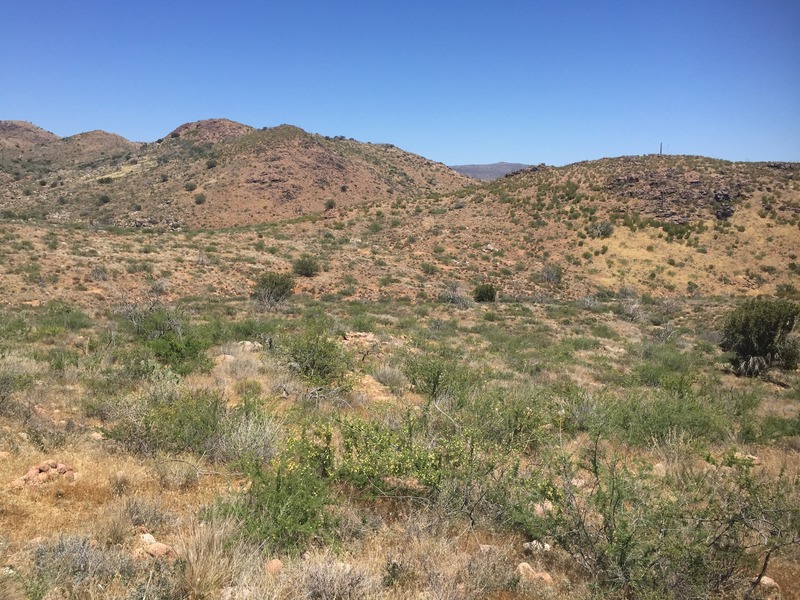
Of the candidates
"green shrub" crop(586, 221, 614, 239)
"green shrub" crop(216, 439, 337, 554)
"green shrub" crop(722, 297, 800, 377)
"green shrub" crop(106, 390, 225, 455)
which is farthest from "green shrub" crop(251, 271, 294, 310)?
"green shrub" crop(586, 221, 614, 239)

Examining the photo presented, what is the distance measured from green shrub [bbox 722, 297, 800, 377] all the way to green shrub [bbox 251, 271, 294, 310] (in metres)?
15.8

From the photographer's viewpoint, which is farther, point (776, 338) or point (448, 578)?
point (776, 338)

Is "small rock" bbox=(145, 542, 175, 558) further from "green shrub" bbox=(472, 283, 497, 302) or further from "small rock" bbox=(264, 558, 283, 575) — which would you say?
"green shrub" bbox=(472, 283, 497, 302)

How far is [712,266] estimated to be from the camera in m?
28.2

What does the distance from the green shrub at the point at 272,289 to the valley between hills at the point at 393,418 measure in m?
0.17

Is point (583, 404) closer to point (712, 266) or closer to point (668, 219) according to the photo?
point (712, 266)

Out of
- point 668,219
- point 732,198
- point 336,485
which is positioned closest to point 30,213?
point 336,485

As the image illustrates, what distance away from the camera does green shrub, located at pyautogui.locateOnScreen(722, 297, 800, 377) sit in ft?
43.1

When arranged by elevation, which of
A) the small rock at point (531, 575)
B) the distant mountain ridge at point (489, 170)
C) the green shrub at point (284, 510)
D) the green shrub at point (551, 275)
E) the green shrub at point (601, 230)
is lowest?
the small rock at point (531, 575)

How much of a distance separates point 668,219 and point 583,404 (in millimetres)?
30325

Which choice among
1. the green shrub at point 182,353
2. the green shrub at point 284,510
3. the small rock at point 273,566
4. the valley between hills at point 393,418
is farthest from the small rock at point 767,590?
the green shrub at point 182,353

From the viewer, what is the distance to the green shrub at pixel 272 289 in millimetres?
18797

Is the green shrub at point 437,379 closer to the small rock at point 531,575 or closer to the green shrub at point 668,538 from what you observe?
the green shrub at point 668,538

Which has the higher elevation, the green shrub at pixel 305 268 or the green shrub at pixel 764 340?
the green shrub at pixel 305 268
